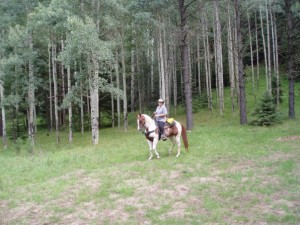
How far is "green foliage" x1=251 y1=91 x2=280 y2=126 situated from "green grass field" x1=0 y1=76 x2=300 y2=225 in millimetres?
4745

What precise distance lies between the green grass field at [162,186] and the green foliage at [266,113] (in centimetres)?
475

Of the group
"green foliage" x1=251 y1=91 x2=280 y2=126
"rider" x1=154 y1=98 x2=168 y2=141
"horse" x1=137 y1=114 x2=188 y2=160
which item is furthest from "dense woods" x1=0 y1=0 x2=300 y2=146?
"horse" x1=137 y1=114 x2=188 y2=160

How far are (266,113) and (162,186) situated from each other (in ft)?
44.0

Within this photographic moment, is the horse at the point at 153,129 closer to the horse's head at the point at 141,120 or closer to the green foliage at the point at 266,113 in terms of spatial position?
the horse's head at the point at 141,120

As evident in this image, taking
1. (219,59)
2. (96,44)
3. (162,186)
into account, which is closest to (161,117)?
(162,186)

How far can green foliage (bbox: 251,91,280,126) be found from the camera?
840 inches

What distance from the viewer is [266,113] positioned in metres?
21.6

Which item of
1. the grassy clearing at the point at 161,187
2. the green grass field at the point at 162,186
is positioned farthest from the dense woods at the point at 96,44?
the grassy clearing at the point at 161,187

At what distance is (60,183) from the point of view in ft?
Result: 38.0

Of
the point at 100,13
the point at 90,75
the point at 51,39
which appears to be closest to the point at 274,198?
the point at 90,75

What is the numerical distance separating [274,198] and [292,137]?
339 inches

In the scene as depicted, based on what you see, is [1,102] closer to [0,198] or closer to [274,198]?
[0,198]

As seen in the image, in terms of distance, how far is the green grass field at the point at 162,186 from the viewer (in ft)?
27.8

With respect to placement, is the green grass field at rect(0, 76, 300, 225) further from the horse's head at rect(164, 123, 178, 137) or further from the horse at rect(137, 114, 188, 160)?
the horse's head at rect(164, 123, 178, 137)
